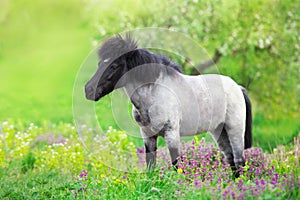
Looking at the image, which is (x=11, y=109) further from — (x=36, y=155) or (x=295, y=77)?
(x=295, y=77)

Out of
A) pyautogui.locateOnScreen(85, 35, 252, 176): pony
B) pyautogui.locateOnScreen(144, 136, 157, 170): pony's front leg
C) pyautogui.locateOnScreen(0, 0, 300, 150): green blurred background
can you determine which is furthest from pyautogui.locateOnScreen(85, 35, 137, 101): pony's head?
pyautogui.locateOnScreen(0, 0, 300, 150): green blurred background

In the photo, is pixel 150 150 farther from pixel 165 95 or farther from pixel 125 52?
pixel 125 52

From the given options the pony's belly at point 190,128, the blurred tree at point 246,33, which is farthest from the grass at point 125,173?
the blurred tree at point 246,33

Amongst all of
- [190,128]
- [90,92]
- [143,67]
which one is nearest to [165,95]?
[143,67]

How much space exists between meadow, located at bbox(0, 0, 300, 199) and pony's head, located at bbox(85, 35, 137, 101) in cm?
53

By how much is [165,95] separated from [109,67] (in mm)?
576

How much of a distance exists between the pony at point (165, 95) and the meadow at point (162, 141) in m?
0.34

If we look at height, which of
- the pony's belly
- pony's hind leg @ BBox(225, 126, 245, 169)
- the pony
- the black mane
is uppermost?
the black mane

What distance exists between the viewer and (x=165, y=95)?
401cm

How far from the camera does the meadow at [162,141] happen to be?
391 centimetres

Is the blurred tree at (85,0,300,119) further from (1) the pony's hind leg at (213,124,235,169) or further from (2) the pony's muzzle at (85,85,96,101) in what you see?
(2) the pony's muzzle at (85,85,96,101)

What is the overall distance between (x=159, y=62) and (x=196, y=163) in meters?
1.16

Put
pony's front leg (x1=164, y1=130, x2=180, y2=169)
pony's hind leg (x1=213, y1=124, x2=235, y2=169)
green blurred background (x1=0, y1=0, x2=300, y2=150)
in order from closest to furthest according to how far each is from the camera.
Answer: pony's front leg (x1=164, y1=130, x2=180, y2=169) → pony's hind leg (x1=213, y1=124, x2=235, y2=169) → green blurred background (x1=0, y1=0, x2=300, y2=150)

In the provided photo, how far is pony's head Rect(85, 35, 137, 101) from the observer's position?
12.6 ft
